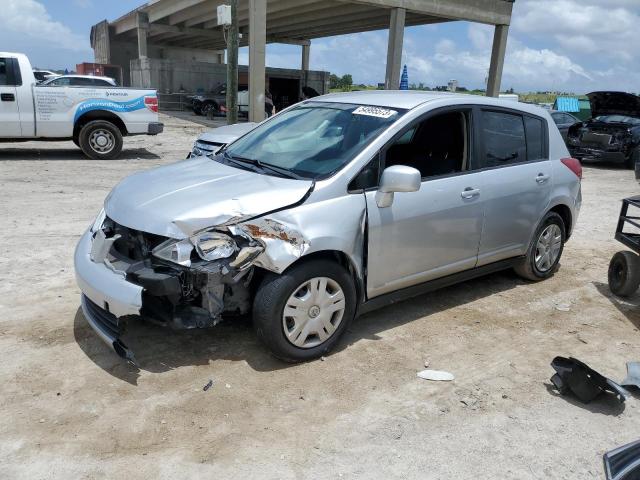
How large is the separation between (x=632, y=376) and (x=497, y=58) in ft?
80.7

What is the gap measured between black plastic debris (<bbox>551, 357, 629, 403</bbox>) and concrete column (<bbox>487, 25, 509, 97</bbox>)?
23.8 meters

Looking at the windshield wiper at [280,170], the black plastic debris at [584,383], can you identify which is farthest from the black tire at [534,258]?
the windshield wiper at [280,170]

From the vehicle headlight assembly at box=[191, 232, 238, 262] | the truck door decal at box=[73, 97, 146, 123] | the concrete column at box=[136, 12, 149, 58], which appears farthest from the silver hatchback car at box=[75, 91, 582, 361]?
the concrete column at box=[136, 12, 149, 58]

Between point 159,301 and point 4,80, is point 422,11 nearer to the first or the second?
point 4,80

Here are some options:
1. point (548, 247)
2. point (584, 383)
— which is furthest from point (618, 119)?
point (584, 383)

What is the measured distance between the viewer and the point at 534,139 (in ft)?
16.6

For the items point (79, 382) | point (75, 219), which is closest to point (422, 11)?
point (75, 219)

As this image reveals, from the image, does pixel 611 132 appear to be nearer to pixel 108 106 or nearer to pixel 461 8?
pixel 461 8

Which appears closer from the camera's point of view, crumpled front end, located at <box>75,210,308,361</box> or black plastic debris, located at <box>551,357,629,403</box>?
crumpled front end, located at <box>75,210,308,361</box>

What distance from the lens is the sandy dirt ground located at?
274 centimetres

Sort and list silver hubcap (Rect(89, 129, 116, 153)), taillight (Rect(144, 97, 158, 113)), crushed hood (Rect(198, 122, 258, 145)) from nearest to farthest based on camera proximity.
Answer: crushed hood (Rect(198, 122, 258, 145)), silver hubcap (Rect(89, 129, 116, 153)), taillight (Rect(144, 97, 158, 113))

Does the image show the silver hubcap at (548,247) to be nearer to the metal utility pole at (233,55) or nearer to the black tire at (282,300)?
the black tire at (282,300)

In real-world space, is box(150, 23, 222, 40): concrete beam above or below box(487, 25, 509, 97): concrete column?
above

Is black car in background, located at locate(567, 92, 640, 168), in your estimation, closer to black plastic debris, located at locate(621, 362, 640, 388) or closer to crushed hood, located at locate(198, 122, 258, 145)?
crushed hood, located at locate(198, 122, 258, 145)
